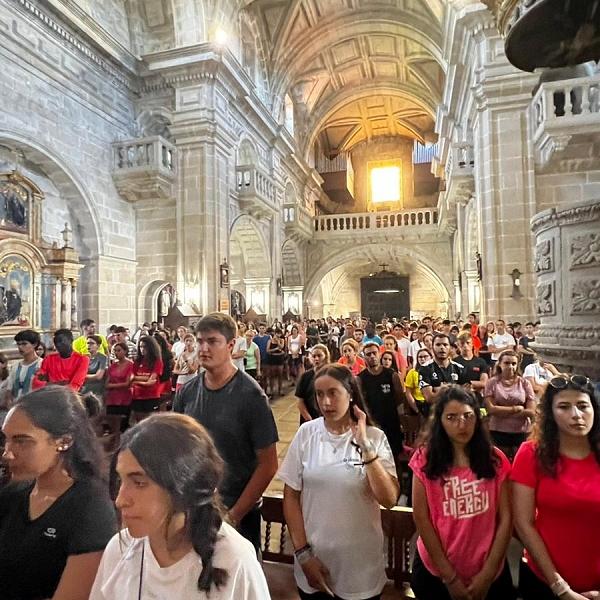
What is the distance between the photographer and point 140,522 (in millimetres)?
1064

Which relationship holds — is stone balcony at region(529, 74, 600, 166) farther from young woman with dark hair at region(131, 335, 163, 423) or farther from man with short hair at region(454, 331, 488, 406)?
young woman with dark hair at region(131, 335, 163, 423)

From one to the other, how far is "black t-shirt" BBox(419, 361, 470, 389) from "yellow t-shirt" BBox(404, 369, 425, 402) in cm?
15

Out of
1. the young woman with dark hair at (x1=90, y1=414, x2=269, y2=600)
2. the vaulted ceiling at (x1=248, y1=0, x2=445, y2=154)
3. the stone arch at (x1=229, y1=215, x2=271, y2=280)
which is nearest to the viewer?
the young woman with dark hair at (x1=90, y1=414, x2=269, y2=600)

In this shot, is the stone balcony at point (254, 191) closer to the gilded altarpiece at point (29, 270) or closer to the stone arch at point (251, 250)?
the stone arch at point (251, 250)

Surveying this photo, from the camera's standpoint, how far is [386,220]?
2003 centimetres

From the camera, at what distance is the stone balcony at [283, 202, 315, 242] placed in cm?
1777

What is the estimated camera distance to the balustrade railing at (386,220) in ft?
64.1

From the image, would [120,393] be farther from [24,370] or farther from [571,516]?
[571,516]

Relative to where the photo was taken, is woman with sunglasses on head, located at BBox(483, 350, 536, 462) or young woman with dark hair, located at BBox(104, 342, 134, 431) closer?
woman with sunglasses on head, located at BBox(483, 350, 536, 462)

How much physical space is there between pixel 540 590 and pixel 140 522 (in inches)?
66.8

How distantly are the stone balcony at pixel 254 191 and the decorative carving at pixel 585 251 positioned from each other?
10874mm

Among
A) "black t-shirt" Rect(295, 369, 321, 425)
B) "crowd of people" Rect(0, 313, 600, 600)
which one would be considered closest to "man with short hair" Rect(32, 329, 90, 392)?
"black t-shirt" Rect(295, 369, 321, 425)

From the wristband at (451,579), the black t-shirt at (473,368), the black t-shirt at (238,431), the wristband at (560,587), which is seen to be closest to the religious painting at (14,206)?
the black t-shirt at (238,431)

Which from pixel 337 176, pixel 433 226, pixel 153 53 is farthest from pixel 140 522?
pixel 337 176
